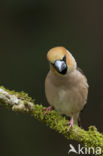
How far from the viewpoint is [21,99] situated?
3852 millimetres

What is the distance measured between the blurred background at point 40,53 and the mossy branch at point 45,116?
2662 mm

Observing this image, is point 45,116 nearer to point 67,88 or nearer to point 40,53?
point 67,88

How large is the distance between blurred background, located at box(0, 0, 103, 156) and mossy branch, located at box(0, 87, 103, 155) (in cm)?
266

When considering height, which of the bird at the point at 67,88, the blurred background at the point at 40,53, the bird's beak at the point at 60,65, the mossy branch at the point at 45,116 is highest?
the blurred background at the point at 40,53

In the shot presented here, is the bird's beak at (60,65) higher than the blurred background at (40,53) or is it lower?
lower

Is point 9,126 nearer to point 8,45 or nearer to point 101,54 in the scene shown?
point 8,45

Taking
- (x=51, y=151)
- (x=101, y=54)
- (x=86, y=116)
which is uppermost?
(x=101, y=54)

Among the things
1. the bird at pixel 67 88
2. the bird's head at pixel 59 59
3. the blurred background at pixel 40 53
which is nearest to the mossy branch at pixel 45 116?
the bird at pixel 67 88

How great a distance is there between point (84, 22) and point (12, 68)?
1461 mm

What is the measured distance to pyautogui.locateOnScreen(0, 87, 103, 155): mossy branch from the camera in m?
3.74

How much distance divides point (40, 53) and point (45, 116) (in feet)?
9.86

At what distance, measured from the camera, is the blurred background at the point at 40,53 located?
6715 mm

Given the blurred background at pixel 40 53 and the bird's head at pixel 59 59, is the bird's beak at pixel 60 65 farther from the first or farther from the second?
the blurred background at pixel 40 53

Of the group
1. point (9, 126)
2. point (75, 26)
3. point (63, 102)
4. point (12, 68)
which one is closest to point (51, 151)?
point (9, 126)
